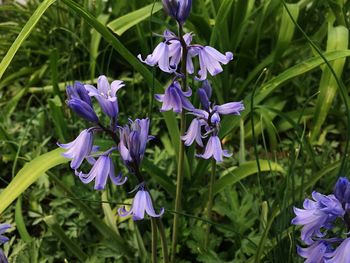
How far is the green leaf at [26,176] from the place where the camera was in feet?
6.47

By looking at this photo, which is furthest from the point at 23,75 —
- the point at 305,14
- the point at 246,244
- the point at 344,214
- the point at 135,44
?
the point at 344,214

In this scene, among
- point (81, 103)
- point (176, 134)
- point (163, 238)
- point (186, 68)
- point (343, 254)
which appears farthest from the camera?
point (176, 134)

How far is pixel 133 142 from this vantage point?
1.44 metres

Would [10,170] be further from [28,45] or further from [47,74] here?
[28,45]

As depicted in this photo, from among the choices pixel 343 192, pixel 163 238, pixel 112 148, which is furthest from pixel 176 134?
pixel 343 192

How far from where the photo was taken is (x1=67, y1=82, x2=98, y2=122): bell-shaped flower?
137 centimetres

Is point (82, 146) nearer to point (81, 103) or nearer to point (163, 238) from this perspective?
point (81, 103)

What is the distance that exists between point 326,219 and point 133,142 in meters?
0.53

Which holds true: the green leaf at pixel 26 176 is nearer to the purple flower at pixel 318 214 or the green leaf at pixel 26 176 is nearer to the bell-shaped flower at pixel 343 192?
the purple flower at pixel 318 214

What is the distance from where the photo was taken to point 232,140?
2.97 meters

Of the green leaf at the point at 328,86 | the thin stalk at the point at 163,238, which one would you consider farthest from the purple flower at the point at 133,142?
the green leaf at the point at 328,86

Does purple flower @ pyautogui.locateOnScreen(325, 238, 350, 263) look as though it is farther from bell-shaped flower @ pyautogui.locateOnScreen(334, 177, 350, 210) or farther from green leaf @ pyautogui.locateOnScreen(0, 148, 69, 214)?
green leaf @ pyautogui.locateOnScreen(0, 148, 69, 214)

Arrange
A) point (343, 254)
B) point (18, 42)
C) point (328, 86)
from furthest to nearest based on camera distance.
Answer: point (328, 86)
point (18, 42)
point (343, 254)

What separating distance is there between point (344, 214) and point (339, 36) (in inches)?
64.2
